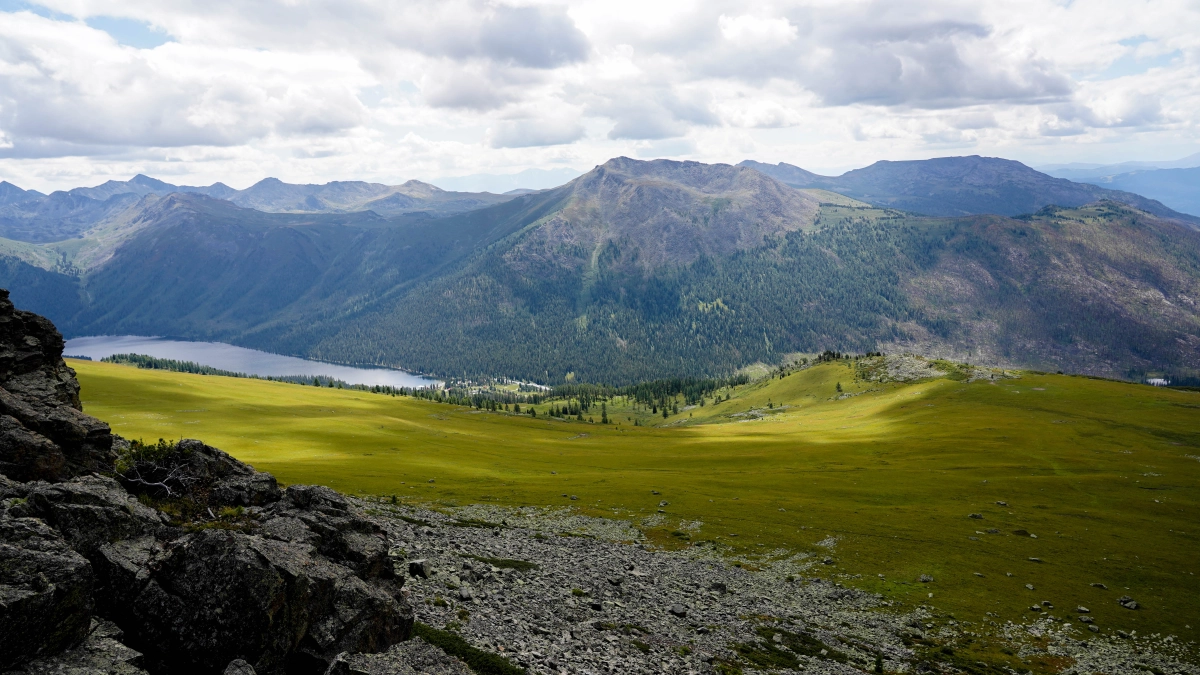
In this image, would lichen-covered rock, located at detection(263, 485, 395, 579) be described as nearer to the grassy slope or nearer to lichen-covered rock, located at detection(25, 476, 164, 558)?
lichen-covered rock, located at detection(25, 476, 164, 558)

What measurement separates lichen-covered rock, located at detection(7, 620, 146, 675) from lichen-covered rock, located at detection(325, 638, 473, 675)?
21.2ft

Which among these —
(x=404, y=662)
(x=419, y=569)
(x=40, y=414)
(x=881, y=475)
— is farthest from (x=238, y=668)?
(x=881, y=475)

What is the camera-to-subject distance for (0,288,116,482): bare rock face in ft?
87.6

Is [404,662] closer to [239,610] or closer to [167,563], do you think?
[239,610]

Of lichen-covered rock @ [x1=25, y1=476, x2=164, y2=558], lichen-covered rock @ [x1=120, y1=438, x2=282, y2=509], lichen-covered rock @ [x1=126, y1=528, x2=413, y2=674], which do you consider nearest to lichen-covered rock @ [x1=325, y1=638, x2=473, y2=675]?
lichen-covered rock @ [x1=126, y1=528, x2=413, y2=674]

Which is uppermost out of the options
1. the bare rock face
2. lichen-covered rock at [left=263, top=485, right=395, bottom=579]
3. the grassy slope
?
the bare rock face

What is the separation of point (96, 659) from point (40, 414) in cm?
1653

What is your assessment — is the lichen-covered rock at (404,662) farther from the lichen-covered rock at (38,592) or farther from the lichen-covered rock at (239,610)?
the lichen-covered rock at (38,592)

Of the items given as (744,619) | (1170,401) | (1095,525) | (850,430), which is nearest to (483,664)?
(744,619)

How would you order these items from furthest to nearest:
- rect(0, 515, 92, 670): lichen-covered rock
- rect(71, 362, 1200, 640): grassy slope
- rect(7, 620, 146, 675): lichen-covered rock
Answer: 1. rect(71, 362, 1200, 640): grassy slope
2. rect(7, 620, 146, 675): lichen-covered rock
3. rect(0, 515, 92, 670): lichen-covered rock

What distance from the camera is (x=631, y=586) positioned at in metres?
44.2

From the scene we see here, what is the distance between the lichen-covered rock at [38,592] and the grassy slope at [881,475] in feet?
155

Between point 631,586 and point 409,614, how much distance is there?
20.0 metres

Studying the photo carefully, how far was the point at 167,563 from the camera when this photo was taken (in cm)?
2230
